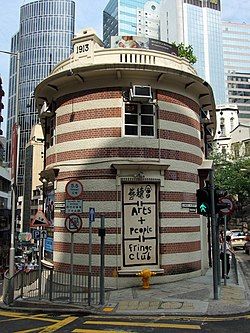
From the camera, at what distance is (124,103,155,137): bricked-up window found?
47.3ft

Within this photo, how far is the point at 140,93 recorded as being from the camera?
Result: 45.9 ft

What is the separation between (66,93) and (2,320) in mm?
8495

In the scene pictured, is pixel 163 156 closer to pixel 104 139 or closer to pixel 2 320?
pixel 104 139

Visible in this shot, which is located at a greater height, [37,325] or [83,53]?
[83,53]

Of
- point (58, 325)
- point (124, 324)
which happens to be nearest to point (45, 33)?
point (58, 325)

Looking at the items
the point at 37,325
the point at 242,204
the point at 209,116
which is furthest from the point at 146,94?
the point at 242,204

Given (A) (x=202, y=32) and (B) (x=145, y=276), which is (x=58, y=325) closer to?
(B) (x=145, y=276)

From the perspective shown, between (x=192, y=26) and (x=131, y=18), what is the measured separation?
21631 millimetres

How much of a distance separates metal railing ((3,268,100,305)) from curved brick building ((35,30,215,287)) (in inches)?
20.4

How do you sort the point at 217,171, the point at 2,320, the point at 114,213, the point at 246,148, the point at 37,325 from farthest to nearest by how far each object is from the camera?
the point at 246,148, the point at 217,171, the point at 114,213, the point at 2,320, the point at 37,325

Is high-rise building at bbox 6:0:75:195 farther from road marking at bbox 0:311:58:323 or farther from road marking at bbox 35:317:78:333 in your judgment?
road marking at bbox 35:317:78:333

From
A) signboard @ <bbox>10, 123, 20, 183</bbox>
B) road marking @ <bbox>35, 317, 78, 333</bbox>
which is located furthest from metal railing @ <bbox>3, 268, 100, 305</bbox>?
signboard @ <bbox>10, 123, 20, 183</bbox>

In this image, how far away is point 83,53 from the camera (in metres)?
14.9

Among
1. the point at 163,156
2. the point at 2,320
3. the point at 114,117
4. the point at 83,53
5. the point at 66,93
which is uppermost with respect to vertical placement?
the point at 83,53
